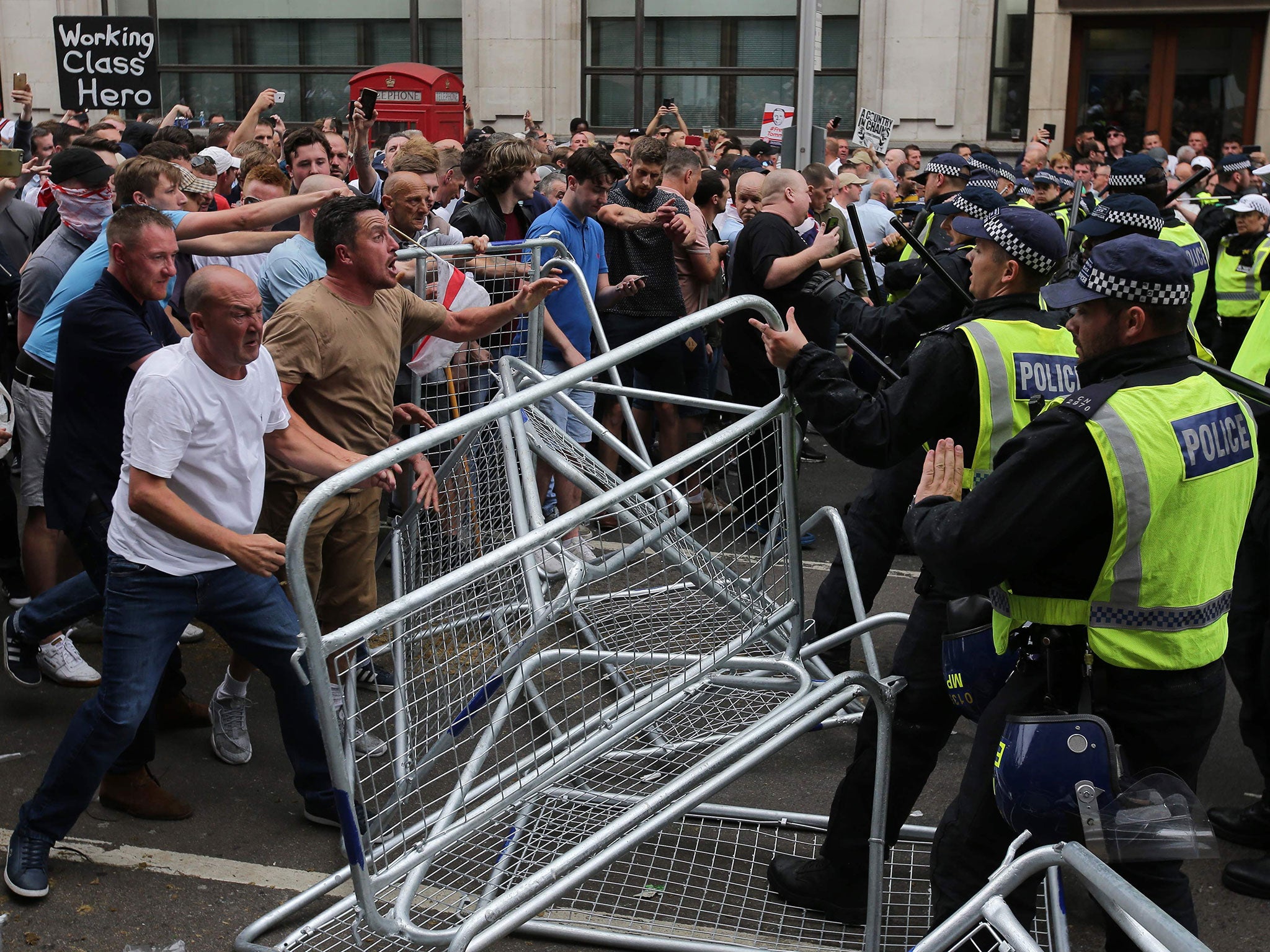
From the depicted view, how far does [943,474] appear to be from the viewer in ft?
9.95

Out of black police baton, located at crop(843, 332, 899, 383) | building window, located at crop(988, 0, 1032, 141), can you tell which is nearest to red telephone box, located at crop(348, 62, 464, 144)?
building window, located at crop(988, 0, 1032, 141)

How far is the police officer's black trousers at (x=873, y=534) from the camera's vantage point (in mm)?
4945

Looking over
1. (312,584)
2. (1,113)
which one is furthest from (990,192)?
(1,113)

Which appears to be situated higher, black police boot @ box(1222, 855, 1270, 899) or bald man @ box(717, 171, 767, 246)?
bald man @ box(717, 171, 767, 246)

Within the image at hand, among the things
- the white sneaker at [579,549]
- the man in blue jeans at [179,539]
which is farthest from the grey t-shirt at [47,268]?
the white sneaker at [579,549]

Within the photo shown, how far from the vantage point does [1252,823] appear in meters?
4.23

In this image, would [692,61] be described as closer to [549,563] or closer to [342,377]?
[342,377]

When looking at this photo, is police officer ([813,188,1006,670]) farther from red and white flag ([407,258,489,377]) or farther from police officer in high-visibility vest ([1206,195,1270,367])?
police officer in high-visibility vest ([1206,195,1270,367])

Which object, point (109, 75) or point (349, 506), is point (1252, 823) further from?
point (109, 75)

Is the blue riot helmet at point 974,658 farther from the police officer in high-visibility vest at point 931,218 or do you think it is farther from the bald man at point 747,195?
the bald man at point 747,195

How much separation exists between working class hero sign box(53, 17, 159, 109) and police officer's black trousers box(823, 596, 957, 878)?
860cm

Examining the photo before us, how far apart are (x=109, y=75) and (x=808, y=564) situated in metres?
6.95

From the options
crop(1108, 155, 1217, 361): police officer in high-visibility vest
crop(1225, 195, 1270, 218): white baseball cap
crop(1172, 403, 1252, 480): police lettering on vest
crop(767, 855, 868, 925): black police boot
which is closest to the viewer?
crop(1172, 403, 1252, 480): police lettering on vest

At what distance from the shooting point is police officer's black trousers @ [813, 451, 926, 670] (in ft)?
16.2
